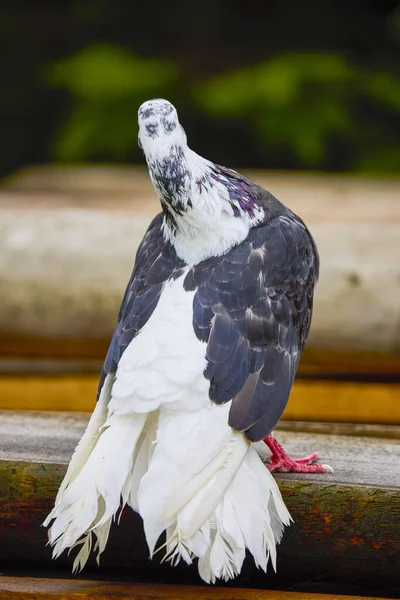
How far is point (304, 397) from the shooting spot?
4219 millimetres

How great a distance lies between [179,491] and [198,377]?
29 cm

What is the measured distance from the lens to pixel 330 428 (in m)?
3.06

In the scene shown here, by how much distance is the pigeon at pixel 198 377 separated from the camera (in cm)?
200

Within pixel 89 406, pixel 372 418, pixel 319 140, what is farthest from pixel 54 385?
pixel 319 140

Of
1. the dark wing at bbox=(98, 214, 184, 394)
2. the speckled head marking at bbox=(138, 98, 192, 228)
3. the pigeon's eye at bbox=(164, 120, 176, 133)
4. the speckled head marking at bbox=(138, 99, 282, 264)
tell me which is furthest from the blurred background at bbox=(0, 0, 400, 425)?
the pigeon's eye at bbox=(164, 120, 176, 133)

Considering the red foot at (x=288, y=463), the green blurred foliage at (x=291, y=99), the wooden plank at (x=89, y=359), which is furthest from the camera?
the green blurred foliage at (x=291, y=99)

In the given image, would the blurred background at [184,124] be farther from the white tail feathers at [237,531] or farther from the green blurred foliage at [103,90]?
the white tail feathers at [237,531]

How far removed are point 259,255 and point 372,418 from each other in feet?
6.12

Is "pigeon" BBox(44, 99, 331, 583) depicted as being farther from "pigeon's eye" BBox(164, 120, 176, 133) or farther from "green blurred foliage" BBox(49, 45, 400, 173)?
"green blurred foliage" BBox(49, 45, 400, 173)

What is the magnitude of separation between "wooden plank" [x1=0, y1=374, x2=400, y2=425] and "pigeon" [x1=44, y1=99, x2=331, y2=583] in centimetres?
156

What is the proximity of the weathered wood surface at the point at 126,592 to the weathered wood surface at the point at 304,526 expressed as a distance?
109mm

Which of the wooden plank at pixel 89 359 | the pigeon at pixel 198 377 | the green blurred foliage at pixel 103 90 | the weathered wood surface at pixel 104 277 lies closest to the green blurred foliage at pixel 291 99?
the green blurred foliage at pixel 103 90

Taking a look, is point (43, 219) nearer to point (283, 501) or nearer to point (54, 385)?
point (54, 385)

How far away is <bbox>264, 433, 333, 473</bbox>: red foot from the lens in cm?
236
